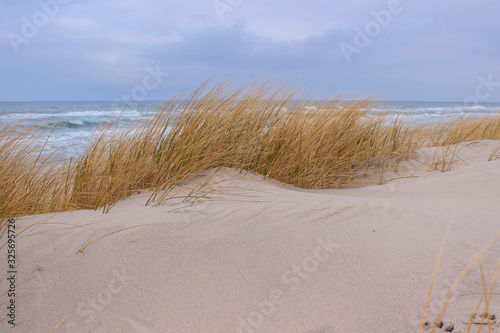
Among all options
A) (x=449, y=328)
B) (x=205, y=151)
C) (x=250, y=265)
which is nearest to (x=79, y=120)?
(x=205, y=151)

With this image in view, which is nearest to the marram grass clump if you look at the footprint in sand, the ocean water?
the ocean water

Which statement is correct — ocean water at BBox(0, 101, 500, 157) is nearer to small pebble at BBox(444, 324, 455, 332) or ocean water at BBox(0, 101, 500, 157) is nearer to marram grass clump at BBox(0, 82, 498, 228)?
marram grass clump at BBox(0, 82, 498, 228)

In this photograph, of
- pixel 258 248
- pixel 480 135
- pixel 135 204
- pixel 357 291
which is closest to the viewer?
pixel 357 291

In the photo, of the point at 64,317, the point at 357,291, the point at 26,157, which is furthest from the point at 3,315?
the point at 26,157

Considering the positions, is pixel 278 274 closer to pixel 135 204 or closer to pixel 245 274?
pixel 245 274

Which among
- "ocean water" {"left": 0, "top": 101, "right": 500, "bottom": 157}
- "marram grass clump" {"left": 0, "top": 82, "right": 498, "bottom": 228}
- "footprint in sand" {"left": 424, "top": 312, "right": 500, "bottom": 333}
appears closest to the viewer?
"footprint in sand" {"left": 424, "top": 312, "right": 500, "bottom": 333}

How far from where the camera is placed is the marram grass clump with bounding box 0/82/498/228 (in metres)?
2.58

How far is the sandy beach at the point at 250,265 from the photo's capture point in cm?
127

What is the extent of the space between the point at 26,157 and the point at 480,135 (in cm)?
753

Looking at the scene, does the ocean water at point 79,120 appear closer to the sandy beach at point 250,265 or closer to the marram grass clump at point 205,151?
the marram grass clump at point 205,151

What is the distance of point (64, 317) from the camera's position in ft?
4.30

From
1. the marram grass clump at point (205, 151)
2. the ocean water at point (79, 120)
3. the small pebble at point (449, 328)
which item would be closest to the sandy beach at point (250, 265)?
the small pebble at point (449, 328)

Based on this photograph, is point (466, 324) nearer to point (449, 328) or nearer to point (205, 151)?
point (449, 328)

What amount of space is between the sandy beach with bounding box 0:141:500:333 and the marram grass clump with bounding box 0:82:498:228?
427 millimetres
